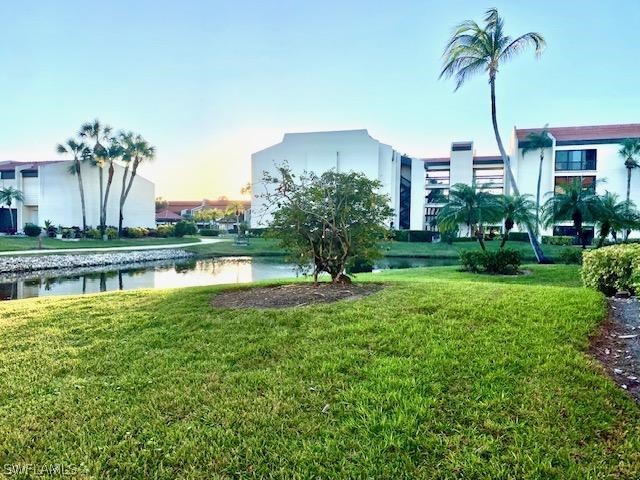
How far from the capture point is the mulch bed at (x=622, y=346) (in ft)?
10.9

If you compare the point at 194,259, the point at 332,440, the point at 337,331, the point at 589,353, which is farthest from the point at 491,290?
the point at 194,259

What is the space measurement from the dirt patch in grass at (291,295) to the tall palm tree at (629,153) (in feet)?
123

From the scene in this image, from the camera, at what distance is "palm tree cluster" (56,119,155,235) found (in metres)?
35.2

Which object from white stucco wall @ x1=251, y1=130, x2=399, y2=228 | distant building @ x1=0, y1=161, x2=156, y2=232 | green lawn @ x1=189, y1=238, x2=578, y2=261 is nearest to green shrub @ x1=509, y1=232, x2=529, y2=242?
green lawn @ x1=189, y1=238, x2=578, y2=261

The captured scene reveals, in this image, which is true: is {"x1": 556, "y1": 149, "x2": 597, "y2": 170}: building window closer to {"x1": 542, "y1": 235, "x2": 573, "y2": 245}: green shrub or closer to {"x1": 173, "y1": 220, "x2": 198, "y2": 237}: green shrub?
{"x1": 542, "y1": 235, "x2": 573, "y2": 245}: green shrub

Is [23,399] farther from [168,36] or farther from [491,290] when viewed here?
[168,36]

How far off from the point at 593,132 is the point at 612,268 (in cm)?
3912

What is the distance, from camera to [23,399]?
10.8 feet

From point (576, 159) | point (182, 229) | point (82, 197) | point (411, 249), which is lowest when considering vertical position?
point (411, 249)

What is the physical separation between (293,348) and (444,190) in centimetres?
4592

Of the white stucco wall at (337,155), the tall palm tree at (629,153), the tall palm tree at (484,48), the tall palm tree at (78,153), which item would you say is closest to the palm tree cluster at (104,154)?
the tall palm tree at (78,153)

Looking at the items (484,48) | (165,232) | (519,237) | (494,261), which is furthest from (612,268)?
(165,232)

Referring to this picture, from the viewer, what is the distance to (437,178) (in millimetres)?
48781

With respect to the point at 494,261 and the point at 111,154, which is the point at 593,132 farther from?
the point at 111,154
